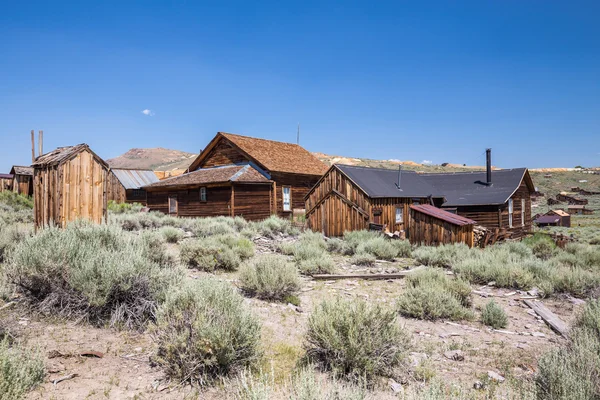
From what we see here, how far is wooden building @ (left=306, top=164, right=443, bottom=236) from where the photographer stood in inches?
658

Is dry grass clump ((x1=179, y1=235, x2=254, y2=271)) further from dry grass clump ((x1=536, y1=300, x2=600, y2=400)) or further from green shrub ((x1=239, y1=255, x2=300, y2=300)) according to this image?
dry grass clump ((x1=536, y1=300, x2=600, y2=400))

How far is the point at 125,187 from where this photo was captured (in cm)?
3070

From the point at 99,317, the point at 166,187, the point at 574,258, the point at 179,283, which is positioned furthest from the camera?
the point at 166,187

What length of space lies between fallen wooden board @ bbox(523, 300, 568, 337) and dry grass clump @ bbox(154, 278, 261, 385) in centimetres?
521

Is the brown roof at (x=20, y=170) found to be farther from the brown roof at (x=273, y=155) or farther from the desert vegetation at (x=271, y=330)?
the desert vegetation at (x=271, y=330)

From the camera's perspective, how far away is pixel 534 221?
108 feet

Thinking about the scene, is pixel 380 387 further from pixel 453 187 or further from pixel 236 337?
pixel 453 187

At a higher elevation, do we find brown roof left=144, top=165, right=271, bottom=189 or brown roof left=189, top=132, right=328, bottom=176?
brown roof left=189, top=132, right=328, bottom=176

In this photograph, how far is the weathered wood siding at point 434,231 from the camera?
47.3ft

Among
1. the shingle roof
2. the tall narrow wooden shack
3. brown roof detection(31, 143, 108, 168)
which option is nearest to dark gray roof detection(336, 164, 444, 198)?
the tall narrow wooden shack

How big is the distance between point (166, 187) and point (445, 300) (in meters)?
20.4

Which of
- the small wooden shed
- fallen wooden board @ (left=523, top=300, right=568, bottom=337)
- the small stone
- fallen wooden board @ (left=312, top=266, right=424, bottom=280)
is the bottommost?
fallen wooden board @ (left=523, top=300, right=568, bottom=337)

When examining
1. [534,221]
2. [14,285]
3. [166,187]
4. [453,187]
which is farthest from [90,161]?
[534,221]

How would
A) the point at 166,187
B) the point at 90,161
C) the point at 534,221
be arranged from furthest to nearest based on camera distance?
1. the point at 534,221
2. the point at 166,187
3. the point at 90,161
